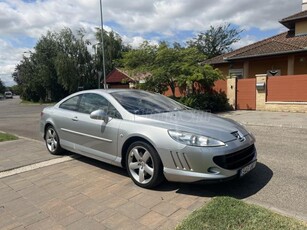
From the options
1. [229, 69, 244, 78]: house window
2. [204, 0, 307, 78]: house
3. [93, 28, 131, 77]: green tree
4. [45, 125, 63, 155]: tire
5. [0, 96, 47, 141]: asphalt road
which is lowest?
[0, 96, 47, 141]: asphalt road

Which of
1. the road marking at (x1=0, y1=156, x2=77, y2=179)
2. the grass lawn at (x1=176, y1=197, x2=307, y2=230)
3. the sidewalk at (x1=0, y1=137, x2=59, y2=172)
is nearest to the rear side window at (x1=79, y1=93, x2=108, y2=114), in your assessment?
the road marking at (x1=0, y1=156, x2=77, y2=179)

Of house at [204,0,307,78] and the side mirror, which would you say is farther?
house at [204,0,307,78]

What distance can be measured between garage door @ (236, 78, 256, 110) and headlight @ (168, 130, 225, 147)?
13883 millimetres

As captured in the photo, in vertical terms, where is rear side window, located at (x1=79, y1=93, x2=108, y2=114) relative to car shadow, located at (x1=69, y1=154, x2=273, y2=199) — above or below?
above

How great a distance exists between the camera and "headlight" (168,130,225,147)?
3697 millimetres

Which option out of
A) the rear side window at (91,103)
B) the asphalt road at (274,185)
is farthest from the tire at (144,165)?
the rear side window at (91,103)

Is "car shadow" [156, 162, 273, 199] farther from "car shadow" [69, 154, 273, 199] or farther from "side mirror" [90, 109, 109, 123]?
"side mirror" [90, 109, 109, 123]

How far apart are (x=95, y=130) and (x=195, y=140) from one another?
1.93 metres

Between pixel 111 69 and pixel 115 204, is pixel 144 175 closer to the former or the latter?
pixel 115 204

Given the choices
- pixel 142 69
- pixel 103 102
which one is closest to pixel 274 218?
pixel 103 102

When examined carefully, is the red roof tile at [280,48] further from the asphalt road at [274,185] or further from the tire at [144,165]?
the tire at [144,165]

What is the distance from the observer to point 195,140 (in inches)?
147

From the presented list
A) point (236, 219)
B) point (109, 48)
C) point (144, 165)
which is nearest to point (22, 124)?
point (144, 165)

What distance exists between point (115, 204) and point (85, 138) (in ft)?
5.83
